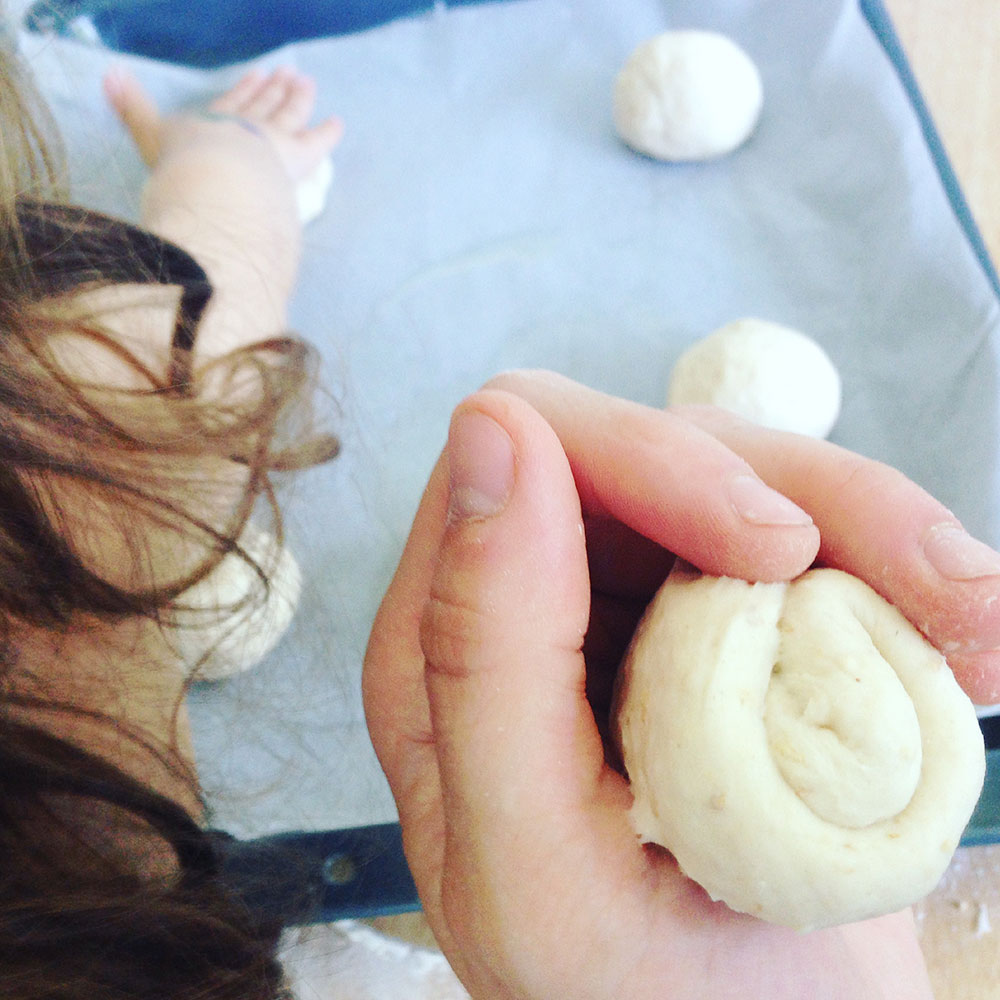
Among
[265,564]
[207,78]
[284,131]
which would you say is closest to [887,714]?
[265,564]

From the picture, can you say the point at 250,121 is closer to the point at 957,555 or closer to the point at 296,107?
the point at 296,107

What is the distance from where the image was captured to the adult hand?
42cm

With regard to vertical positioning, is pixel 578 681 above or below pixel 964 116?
below

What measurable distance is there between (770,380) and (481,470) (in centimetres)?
54

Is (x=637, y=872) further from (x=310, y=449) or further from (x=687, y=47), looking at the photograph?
(x=687, y=47)

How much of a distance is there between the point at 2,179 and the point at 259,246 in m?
0.50

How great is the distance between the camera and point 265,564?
2.64 feet

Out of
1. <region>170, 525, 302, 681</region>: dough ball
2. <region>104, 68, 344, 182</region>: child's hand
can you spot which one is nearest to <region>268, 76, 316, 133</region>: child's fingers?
<region>104, 68, 344, 182</region>: child's hand

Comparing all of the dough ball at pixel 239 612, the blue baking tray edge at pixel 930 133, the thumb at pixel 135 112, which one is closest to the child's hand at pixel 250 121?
the thumb at pixel 135 112

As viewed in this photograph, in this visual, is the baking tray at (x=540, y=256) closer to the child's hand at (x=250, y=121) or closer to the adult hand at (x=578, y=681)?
the child's hand at (x=250, y=121)

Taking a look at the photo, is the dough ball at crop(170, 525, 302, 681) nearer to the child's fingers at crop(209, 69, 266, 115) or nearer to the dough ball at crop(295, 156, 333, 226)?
the dough ball at crop(295, 156, 333, 226)

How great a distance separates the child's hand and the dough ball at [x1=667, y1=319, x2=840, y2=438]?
63 cm

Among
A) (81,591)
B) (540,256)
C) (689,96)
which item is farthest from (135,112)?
(81,591)

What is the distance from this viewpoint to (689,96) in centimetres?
108
